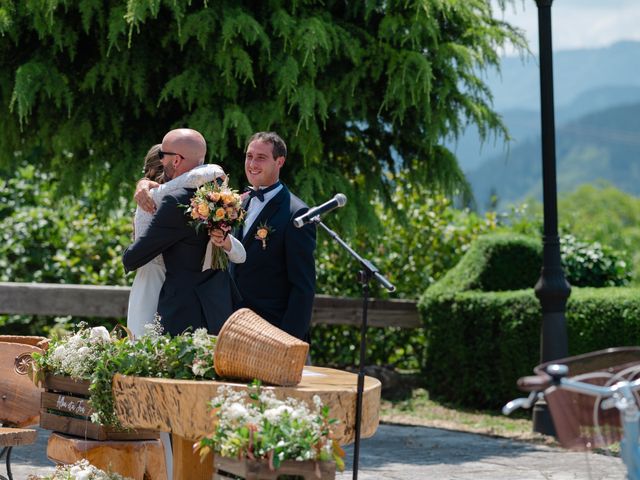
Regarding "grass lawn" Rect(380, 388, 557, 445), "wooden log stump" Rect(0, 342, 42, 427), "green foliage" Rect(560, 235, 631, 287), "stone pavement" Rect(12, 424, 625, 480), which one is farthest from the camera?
"green foliage" Rect(560, 235, 631, 287)

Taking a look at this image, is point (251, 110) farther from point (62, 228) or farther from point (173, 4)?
point (62, 228)

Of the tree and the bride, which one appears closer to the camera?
the bride

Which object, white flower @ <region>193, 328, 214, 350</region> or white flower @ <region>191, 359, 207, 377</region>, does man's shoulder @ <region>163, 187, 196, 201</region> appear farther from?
white flower @ <region>191, 359, 207, 377</region>

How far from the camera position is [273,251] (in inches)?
243

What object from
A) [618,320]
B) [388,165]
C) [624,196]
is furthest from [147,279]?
[624,196]

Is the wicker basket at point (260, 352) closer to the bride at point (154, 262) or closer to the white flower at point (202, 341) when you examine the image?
the white flower at point (202, 341)

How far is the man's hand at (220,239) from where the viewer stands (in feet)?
17.5

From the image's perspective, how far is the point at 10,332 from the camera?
1214 cm

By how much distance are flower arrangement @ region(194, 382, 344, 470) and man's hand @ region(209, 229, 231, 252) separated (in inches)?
48.8

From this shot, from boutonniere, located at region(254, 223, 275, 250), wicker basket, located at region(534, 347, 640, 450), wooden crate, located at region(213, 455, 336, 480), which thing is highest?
boutonniere, located at region(254, 223, 275, 250)

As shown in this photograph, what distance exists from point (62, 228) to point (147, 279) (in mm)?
6939

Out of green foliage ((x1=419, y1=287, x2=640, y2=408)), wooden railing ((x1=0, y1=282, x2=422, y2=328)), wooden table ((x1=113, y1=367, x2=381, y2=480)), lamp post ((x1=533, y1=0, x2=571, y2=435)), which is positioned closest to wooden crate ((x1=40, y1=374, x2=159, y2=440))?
wooden table ((x1=113, y1=367, x2=381, y2=480))

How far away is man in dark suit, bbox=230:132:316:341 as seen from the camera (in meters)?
6.09

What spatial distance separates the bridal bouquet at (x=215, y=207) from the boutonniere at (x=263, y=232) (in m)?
0.69
